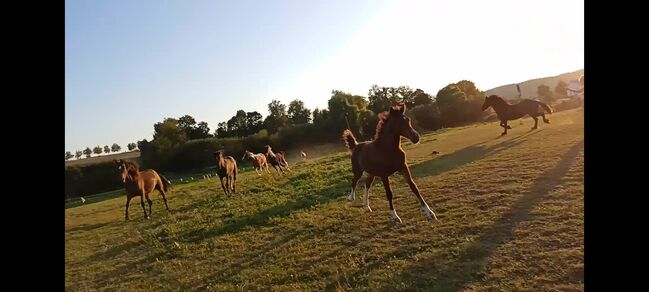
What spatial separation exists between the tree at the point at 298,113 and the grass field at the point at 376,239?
32769 mm

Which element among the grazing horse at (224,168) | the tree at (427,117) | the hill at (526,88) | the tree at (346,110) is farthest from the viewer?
the hill at (526,88)

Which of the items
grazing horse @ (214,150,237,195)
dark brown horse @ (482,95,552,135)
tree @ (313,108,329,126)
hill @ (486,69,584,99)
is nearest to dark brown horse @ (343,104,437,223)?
grazing horse @ (214,150,237,195)

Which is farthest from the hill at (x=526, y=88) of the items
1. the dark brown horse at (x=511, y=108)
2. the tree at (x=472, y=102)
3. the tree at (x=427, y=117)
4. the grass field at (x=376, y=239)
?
the grass field at (x=376, y=239)

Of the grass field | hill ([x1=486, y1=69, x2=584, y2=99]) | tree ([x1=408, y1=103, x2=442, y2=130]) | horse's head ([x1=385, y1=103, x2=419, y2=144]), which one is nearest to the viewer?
→ the grass field

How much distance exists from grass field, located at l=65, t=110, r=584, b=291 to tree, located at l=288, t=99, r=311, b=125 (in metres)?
32.8

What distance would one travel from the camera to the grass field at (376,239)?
5.12 meters

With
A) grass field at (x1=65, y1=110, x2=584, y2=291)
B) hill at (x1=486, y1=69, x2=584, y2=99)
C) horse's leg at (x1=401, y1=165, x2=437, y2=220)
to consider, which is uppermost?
hill at (x1=486, y1=69, x2=584, y2=99)

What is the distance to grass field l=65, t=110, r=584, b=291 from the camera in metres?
5.12

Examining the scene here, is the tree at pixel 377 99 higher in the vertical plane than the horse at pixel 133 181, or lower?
higher

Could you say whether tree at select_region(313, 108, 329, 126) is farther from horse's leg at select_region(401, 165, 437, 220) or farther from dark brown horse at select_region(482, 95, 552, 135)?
horse's leg at select_region(401, 165, 437, 220)

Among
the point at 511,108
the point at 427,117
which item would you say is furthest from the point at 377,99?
the point at 511,108

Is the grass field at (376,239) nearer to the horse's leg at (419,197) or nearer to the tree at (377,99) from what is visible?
the horse's leg at (419,197)
